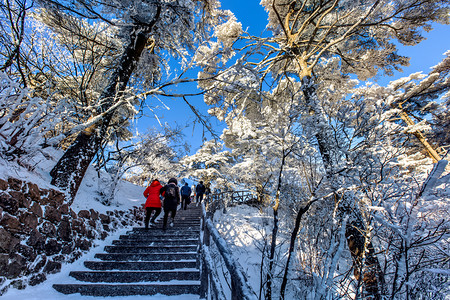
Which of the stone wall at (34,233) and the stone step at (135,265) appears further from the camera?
the stone step at (135,265)

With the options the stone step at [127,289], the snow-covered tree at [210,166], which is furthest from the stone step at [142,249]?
the snow-covered tree at [210,166]

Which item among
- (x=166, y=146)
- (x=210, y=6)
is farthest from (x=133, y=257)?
(x=210, y=6)

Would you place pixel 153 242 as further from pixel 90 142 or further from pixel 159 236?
pixel 90 142

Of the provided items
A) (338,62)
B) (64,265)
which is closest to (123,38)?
(64,265)

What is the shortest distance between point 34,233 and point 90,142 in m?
2.39

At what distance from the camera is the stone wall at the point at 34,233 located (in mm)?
2559

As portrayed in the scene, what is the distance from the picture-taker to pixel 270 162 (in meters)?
4.31

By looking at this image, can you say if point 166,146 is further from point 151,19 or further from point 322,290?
point 322,290

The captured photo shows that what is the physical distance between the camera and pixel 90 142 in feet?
15.6

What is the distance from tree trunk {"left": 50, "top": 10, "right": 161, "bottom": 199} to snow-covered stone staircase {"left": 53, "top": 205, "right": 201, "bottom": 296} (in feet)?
5.71

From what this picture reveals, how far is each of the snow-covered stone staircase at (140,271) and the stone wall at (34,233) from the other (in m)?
0.41

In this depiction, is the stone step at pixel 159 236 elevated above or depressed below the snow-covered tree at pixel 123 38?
below

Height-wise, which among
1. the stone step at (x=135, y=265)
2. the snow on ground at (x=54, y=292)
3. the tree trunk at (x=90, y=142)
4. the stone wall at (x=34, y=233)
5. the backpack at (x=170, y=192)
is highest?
the tree trunk at (x=90, y=142)

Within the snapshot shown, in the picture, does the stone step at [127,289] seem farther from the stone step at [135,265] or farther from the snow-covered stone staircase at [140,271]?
the stone step at [135,265]
